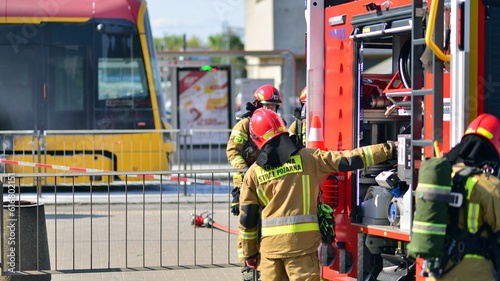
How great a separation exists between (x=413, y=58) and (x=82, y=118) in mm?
11569

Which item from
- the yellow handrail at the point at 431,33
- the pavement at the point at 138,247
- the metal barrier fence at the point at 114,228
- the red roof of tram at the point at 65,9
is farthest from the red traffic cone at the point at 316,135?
the red roof of tram at the point at 65,9

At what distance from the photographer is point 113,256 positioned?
10.5 m

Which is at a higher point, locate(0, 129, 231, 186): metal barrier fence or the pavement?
locate(0, 129, 231, 186): metal barrier fence

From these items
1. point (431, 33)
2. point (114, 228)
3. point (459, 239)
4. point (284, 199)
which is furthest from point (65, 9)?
point (459, 239)

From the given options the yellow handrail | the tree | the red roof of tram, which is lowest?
the yellow handrail

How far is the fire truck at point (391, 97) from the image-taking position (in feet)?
19.8

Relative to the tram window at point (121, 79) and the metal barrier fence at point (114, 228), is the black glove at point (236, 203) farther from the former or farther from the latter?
the tram window at point (121, 79)

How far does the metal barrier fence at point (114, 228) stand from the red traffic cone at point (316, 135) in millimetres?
1262

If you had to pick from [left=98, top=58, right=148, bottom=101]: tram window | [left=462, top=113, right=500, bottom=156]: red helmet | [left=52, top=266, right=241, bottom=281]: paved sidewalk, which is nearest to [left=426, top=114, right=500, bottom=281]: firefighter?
[left=462, top=113, right=500, bottom=156]: red helmet

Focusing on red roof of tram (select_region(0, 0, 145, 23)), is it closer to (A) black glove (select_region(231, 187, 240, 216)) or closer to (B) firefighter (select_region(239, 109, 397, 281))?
(A) black glove (select_region(231, 187, 240, 216))

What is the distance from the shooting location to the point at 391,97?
703 cm

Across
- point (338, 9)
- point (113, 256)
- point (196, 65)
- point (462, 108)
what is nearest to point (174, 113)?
point (196, 65)

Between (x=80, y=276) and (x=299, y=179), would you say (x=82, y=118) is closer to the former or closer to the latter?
(x=80, y=276)

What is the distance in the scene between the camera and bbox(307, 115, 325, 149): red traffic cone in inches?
294
